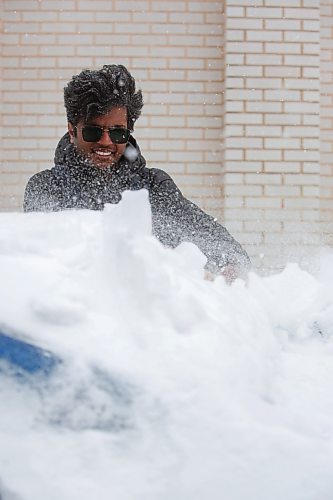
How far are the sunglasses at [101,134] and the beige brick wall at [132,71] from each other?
2620 millimetres

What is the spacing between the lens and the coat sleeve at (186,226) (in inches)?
90.9

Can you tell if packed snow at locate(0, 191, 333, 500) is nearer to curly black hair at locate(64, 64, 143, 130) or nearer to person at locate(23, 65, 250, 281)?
person at locate(23, 65, 250, 281)

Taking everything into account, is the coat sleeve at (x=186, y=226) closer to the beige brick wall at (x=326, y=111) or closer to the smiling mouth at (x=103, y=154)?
the smiling mouth at (x=103, y=154)

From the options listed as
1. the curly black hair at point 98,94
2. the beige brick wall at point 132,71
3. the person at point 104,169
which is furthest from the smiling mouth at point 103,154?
the beige brick wall at point 132,71

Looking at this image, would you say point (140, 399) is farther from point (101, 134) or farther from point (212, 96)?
point (212, 96)

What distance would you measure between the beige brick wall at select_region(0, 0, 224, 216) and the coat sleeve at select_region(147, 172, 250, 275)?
8.28 feet

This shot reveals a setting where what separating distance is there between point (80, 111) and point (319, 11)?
324 cm

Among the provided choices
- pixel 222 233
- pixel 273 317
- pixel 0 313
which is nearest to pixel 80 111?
pixel 222 233

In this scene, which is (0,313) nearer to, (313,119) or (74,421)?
(74,421)

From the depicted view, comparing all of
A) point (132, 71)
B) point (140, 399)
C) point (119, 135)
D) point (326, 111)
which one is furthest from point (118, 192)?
point (326, 111)

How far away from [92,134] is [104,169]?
0.45 ft

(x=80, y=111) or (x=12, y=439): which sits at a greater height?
(x=80, y=111)

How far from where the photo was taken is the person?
8.44 ft

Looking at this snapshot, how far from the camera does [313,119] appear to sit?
16.9ft
